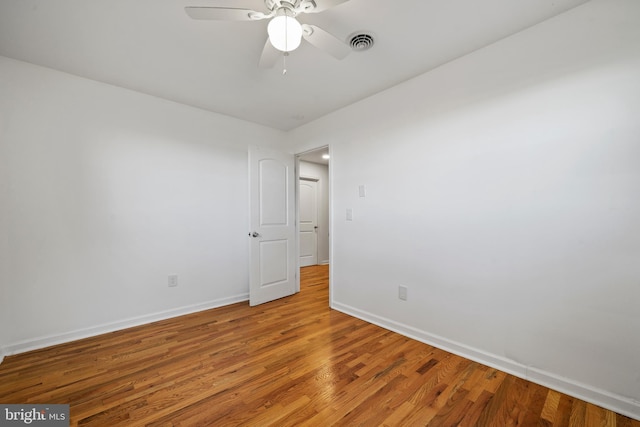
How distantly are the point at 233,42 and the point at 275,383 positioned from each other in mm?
2463

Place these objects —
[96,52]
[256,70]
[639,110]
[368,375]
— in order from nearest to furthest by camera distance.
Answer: [639,110], [368,375], [96,52], [256,70]

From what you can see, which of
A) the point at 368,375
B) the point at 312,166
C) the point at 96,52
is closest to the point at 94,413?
the point at 368,375

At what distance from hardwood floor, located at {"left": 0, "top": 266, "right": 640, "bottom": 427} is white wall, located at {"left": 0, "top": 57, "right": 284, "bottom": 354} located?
1.20ft

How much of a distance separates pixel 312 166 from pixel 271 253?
295 centimetres

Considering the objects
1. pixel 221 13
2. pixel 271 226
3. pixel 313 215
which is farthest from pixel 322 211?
pixel 221 13

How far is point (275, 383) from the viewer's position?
68.8 inches

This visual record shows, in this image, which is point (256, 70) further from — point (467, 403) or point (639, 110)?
point (467, 403)

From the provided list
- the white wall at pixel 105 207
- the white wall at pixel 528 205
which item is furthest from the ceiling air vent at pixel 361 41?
the white wall at pixel 105 207

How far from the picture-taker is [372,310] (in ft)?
9.16

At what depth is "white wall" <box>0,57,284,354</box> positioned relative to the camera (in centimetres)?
217

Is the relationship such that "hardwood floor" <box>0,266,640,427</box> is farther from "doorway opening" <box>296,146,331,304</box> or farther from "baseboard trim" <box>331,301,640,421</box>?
"doorway opening" <box>296,146,331,304</box>

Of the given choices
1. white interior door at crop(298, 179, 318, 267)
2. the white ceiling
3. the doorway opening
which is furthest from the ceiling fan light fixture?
white interior door at crop(298, 179, 318, 267)

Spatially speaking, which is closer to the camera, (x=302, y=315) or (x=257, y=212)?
(x=302, y=315)

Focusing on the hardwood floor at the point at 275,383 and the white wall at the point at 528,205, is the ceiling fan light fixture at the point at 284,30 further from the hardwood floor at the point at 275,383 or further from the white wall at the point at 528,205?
the hardwood floor at the point at 275,383
